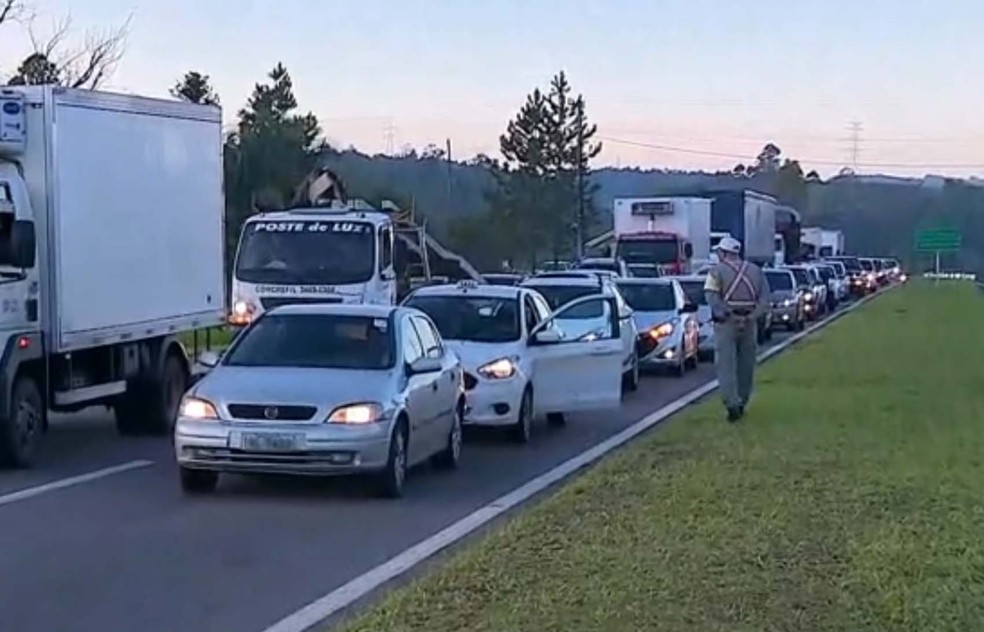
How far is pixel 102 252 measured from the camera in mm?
18188

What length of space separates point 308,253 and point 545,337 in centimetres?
745

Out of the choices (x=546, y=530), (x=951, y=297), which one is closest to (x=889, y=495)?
(x=546, y=530)

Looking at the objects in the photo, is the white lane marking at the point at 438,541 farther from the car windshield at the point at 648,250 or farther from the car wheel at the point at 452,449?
the car windshield at the point at 648,250

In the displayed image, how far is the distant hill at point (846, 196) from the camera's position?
9350 centimetres

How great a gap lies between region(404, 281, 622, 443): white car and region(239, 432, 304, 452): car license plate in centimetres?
461

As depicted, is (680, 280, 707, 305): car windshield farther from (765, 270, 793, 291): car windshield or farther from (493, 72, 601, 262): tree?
(493, 72, 601, 262): tree

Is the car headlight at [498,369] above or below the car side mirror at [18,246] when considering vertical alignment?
below

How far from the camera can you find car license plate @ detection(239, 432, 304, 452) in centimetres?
1392

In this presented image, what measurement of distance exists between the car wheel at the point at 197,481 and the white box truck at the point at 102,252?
234 centimetres

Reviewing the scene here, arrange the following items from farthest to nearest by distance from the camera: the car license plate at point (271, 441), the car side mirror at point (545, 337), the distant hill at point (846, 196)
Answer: the distant hill at point (846, 196) → the car side mirror at point (545, 337) → the car license plate at point (271, 441)

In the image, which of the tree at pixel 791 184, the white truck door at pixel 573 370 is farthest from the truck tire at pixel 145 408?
the tree at pixel 791 184

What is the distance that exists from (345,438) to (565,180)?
83860mm

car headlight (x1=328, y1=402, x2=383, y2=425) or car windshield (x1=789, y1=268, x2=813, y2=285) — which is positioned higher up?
car headlight (x1=328, y1=402, x2=383, y2=425)

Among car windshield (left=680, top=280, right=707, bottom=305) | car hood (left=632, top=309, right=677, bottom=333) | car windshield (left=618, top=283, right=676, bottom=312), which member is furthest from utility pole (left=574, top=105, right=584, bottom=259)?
car hood (left=632, top=309, right=677, bottom=333)
